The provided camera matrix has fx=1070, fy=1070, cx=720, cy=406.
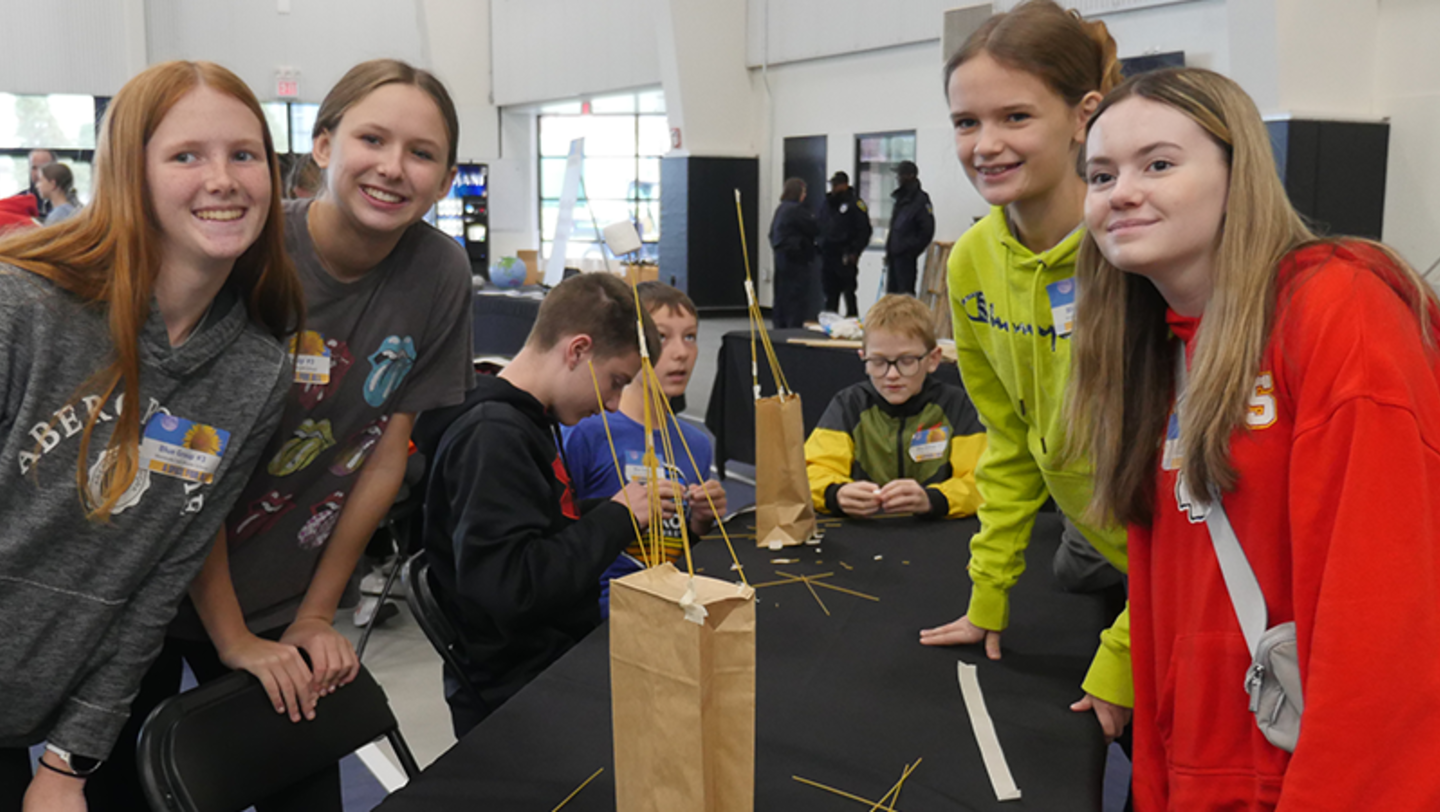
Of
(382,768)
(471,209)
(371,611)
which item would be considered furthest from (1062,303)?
(471,209)

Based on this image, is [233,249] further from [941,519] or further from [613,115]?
[613,115]

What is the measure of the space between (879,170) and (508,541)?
29.4ft

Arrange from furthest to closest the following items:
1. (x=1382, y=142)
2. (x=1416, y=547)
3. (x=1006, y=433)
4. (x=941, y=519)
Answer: (x=1382, y=142) < (x=941, y=519) < (x=1006, y=433) < (x=1416, y=547)

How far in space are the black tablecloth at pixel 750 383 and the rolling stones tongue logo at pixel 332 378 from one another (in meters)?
3.50

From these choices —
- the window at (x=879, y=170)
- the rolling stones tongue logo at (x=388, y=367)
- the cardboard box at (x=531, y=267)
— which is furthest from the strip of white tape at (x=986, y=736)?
the cardboard box at (x=531, y=267)

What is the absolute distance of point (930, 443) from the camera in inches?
95.9

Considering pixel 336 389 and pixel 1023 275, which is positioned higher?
pixel 1023 275

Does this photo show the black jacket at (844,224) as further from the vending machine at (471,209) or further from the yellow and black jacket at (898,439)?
the yellow and black jacket at (898,439)

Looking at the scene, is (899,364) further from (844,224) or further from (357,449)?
(844,224)

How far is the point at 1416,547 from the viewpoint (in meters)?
0.84

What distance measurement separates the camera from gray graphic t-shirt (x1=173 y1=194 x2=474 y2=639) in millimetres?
1432

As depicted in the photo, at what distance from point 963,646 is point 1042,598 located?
0.30 metres

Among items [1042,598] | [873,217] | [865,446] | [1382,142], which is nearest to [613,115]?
[873,217]

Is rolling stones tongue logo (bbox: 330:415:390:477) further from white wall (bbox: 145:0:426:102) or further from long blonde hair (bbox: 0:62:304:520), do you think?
white wall (bbox: 145:0:426:102)
